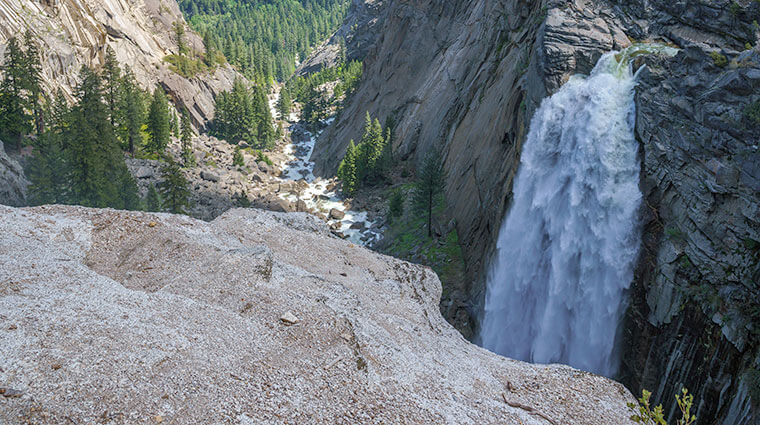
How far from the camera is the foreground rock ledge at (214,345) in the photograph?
925 centimetres

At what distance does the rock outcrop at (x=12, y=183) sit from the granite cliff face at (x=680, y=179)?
3372 cm

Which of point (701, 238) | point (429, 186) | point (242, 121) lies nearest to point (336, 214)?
point (429, 186)

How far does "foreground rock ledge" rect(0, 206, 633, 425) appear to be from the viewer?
364 inches

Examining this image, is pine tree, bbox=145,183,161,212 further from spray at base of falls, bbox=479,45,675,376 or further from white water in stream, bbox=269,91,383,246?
spray at base of falls, bbox=479,45,675,376

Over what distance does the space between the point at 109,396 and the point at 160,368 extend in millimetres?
1194

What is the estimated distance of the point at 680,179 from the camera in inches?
703

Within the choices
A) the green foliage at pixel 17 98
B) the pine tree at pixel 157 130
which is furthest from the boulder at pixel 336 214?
the green foliage at pixel 17 98

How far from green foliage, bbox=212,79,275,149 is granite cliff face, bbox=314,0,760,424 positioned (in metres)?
60.3

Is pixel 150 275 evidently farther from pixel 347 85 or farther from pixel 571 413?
pixel 347 85

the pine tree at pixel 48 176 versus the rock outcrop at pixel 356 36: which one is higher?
the rock outcrop at pixel 356 36

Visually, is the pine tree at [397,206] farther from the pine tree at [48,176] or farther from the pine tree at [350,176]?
the pine tree at [48,176]

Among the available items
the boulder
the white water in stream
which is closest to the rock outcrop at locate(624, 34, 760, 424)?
the white water in stream

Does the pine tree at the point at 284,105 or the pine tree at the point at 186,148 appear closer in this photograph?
the pine tree at the point at 186,148

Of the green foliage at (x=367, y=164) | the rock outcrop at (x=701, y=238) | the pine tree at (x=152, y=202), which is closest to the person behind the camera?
the rock outcrop at (x=701, y=238)
